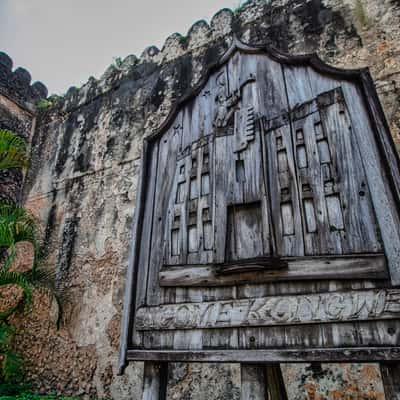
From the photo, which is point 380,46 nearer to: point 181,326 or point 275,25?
point 275,25

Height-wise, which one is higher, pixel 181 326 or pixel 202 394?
pixel 181 326

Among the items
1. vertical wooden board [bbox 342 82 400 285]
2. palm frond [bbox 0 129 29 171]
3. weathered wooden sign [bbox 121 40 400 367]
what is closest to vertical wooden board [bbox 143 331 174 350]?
weathered wooden sign [bbox 121 40 400 367]

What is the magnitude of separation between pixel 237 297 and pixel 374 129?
3.74 ft

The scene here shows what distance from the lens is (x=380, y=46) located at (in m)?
3.49

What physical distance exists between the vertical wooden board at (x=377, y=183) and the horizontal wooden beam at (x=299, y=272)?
6 centimetres

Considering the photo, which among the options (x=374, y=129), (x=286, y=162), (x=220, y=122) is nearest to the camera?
(x=374, y=129)

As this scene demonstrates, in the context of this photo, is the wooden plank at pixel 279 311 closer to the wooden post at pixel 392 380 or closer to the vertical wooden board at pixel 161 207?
the vertical wooden board at pixel 161 207

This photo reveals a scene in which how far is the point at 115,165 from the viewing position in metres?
4.97

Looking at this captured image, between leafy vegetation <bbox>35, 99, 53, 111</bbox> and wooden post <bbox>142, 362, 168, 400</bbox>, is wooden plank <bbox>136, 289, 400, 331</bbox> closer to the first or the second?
wooden post <bbox>142, 362, 168, 400</bbox>

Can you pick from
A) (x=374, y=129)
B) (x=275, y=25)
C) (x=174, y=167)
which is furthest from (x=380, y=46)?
(x=174, y=167)

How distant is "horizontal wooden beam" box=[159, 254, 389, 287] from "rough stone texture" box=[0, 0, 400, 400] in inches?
64.7

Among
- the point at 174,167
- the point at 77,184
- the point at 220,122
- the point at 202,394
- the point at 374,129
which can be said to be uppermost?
the point at 77,184

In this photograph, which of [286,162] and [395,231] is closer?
[395,231]

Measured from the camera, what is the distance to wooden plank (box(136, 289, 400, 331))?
144 centimetres
